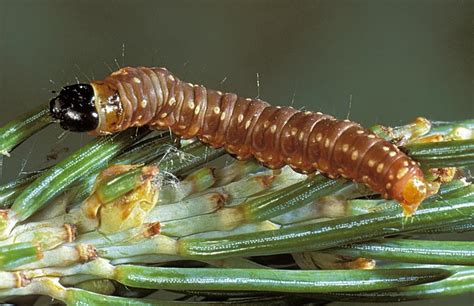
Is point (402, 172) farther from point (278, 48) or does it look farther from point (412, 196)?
point (278, 48)

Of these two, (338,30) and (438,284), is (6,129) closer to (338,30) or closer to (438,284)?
(438,284)

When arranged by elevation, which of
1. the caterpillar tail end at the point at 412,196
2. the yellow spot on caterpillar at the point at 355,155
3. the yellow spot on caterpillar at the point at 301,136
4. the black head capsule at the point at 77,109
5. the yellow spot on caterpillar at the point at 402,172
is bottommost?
the caterpillar tail end at the point at 412,196

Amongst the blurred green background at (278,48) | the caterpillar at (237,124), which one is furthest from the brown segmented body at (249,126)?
the blurred green background at (278,48)

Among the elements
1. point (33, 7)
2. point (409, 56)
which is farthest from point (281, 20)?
point (33, 7)

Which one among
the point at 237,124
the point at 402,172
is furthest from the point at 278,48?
the point at 402,172

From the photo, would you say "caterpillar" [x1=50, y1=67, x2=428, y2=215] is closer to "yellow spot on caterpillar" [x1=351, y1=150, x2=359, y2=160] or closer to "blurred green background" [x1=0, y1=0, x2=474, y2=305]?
"yellow spot on caterpillar" [x1=351, y1=150, x2=359, y2=160]

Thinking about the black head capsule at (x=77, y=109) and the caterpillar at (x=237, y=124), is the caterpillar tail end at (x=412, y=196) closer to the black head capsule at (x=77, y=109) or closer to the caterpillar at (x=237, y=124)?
the caterpillar at (x=237, y=124)
